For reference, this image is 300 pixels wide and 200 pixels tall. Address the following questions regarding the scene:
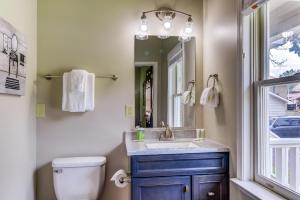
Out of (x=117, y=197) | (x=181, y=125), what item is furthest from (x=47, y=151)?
(x=181, y=125)

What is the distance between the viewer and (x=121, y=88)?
262cm

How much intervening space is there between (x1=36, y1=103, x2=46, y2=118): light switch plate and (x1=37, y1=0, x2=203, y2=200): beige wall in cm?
4

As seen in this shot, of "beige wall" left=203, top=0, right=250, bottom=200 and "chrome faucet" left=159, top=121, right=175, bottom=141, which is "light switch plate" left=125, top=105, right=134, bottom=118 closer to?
"chrome faucet" left=159, top=121, right=175, bottom=141

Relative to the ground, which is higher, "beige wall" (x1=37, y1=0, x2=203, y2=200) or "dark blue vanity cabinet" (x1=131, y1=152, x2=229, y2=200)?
"beige wall" (x1=37, y1=0, x2=203, y2=200)

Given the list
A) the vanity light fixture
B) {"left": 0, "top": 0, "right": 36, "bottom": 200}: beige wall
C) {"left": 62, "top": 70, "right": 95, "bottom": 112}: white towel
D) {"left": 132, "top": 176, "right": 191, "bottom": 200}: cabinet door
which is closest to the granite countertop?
{"left": 132, "top": 176, "right": 191, "bottom": 200}: cabinet door

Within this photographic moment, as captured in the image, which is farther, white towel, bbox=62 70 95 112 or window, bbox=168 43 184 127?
window, bbox=168 43 184 127

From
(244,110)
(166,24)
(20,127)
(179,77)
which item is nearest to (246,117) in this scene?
(244,110)

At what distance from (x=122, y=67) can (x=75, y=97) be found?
559 mm

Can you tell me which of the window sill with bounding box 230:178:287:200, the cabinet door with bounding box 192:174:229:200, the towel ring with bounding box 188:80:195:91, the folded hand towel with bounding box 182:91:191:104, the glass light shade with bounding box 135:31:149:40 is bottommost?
the cabinet door with bounding box 192:174:229:200

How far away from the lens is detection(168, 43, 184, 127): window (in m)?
2.69

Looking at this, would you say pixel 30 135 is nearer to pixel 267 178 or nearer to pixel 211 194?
pixel 211 194

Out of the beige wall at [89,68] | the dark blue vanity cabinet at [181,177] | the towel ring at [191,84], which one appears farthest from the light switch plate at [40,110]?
the towel ring at [191,84]

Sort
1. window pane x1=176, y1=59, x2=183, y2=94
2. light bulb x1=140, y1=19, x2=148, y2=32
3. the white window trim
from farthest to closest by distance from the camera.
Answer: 1. window pane x1=176, y1=59, x2=183, y2=94
2. light bulb x1=140, y1=19, x2=148, y2=32
3. the white window trim

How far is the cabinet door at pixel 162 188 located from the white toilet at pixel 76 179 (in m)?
0.50
